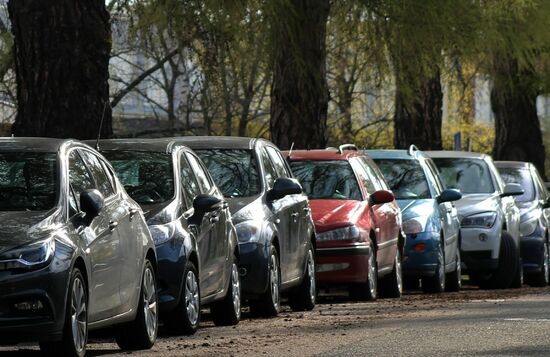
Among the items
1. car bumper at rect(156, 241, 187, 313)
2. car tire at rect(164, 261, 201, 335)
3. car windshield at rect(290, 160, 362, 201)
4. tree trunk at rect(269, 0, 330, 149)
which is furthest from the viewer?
tree trunk at rect(269, 0, 330, 149)

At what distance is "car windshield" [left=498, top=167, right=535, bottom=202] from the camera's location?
1030 inches

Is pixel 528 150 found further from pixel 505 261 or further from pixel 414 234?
pixel 414 234

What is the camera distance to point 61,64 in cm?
1848

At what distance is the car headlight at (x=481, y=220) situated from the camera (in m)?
22.9

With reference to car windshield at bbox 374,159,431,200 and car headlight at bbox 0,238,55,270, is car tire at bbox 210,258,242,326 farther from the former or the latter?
car windshield at bbox 374,159,431,200

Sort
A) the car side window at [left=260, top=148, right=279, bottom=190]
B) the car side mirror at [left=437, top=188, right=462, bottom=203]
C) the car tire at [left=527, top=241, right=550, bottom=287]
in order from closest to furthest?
the car side window at [left=260, top=148, right=279, bottom=190]
the car side mirror at [left=437, top=188, right=462, bottom=203]
the car tire at [left=527, top=241, right=550, bottom=287]

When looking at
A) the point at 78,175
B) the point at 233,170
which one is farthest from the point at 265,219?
the point at 78,175

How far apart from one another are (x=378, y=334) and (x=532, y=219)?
13.2m

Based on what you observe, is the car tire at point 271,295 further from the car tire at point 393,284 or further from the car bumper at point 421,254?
the car bumper at point 421,254

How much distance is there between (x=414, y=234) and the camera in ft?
68.6

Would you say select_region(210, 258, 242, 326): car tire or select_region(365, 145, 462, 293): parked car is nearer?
select_region(210, 258, 242, 326): car tire

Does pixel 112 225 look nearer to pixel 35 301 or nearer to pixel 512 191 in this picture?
pixel 35 301

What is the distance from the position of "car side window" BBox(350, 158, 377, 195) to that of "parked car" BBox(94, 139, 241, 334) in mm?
4591

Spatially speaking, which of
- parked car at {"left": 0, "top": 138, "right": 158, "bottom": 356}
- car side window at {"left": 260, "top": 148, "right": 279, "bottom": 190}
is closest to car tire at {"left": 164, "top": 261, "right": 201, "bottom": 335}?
parked car at {"left": 0, "top": 138, "right": 158, "bottom": 356}
